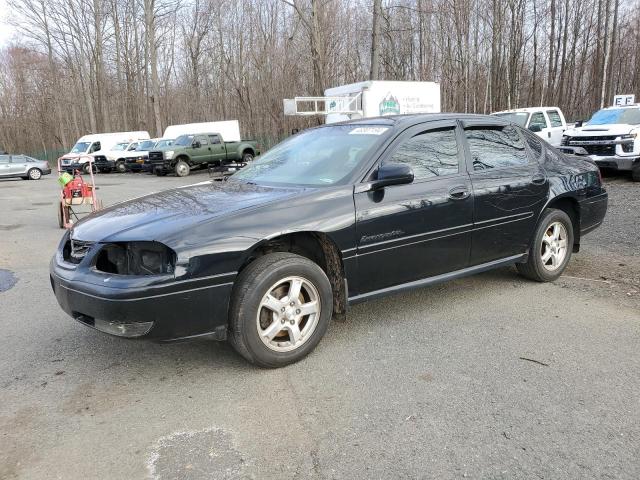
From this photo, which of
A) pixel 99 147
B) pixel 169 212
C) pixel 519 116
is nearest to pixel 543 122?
pixel 519 116

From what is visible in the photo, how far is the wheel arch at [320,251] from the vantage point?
11.6 ft

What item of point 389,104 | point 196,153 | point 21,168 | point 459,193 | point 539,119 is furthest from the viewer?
point 21,168

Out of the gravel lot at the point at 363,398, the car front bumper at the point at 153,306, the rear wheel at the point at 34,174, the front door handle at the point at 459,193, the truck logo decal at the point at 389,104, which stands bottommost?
the gravel lot at the point at 363,398

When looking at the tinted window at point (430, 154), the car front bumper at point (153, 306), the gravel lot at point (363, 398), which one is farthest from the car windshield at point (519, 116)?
the car front bumper at point (153, 306)

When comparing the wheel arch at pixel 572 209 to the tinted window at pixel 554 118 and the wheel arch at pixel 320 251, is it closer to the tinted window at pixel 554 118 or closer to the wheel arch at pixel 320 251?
the wheel arch at pixel 320 251

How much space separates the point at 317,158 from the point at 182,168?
2140cm

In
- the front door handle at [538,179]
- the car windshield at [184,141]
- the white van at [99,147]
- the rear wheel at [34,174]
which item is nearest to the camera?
the front door handle at [538,179]

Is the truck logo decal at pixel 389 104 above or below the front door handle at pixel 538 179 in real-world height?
above

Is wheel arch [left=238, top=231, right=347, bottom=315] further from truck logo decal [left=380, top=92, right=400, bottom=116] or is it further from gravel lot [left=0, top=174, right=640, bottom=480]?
truck logo decal [left=380, top=92, right=400, bottom=116]

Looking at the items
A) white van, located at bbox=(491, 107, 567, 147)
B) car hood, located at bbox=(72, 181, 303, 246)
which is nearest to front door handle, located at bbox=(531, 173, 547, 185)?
car hood, located at bbox=(72, 181, 303, 246)

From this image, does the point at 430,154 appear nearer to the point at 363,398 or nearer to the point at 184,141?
the point at 363,398

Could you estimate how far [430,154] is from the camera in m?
4.25

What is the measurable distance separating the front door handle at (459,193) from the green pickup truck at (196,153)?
21695 mm

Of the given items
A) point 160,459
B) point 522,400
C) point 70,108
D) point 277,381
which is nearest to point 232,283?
point 277,381
